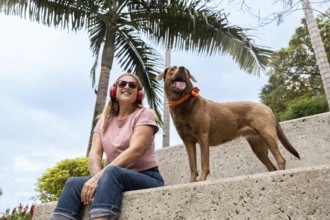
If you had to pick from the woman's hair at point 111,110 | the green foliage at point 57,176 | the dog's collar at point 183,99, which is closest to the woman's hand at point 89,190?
the woman's hair at point 111,110

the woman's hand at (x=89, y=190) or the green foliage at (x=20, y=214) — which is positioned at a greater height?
the woman's hand at (x=89, y=190)

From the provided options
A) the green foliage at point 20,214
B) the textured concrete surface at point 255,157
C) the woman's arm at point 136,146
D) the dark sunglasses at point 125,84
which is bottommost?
the green foliage at point 20,214

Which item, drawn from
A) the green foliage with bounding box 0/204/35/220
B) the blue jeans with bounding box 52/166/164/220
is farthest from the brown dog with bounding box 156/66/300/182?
the green foliage with bounding box 0/204/35/220

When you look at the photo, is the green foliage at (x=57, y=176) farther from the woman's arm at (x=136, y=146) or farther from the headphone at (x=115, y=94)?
the woman's arm at (x=136, y=146)

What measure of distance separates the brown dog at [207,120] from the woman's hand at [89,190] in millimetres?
1066

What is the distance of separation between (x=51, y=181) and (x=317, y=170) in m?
6.00

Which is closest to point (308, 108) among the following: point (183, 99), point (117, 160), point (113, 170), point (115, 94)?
point (183, 99)

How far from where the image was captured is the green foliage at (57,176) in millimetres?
6828

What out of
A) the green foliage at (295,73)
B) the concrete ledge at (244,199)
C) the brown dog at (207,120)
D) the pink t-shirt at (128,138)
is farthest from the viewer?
the green foliage at (295,73)

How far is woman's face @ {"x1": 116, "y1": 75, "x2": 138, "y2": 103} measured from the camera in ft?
10.3

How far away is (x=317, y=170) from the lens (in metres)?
1.87

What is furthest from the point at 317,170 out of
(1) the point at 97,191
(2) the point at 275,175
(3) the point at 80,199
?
(3) the point at 80,199

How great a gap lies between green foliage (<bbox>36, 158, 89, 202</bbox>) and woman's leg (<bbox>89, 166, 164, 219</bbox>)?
447cm

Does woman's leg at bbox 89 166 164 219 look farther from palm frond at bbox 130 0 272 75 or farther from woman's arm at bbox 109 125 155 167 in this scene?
palm frond at bbox 130 0 272 75
